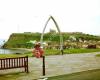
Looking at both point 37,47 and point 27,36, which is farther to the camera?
point 27,36

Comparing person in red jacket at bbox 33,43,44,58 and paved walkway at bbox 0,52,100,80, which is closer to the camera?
paved walkway at bbox 0,52,100,80

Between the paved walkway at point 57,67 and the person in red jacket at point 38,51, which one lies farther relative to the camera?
the person in red jacket at point 38,51

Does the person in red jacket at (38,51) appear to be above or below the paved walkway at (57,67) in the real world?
above

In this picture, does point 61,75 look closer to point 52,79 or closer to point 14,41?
point 52,79

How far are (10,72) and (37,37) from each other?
540 feet

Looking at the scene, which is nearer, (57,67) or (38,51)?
(57,67)

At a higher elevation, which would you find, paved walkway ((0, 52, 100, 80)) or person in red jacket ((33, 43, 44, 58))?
person in red jacket ((33, 43, 44, 58))

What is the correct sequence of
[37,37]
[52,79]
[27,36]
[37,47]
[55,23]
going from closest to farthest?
[52,79] < [37,47] < [55,23] < [37,37] < [27,36]

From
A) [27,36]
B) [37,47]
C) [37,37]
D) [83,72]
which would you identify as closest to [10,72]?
[83,72]

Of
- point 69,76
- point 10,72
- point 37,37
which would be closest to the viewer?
point 69,76

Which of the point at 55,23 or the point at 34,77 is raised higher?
the point at 55,23

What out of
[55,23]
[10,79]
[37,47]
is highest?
[55,23]

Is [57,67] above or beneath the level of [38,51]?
beneath

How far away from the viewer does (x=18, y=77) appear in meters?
17.9
